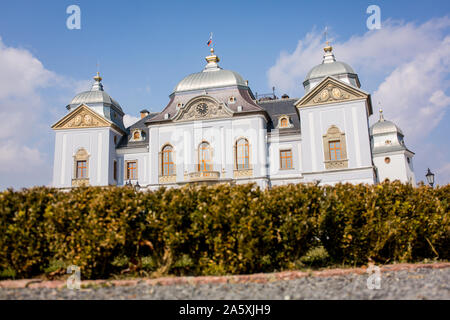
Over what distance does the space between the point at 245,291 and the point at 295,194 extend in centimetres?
293

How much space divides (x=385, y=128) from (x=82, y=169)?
2959cm

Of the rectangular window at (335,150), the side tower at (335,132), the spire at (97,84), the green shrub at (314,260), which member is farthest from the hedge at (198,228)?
the spire at (97,84)

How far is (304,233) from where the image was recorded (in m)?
8.38

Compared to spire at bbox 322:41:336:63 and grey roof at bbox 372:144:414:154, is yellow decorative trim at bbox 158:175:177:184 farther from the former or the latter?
grey roof at bbox 372:144:414:154

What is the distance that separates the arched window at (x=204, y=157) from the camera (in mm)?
28359

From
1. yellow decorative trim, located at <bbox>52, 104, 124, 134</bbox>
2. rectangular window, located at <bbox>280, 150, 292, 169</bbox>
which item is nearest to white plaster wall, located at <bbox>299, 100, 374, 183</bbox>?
rectangular window, located at <bbox>280, 150, 292, 169</bbox>

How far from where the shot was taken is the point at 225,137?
28531mm

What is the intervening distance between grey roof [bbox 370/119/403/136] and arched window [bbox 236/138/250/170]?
681 inches

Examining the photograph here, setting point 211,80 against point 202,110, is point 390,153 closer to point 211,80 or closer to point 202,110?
point 211,80

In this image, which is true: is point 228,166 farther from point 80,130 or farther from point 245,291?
point 245,291

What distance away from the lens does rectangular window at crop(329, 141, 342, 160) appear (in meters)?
26.5

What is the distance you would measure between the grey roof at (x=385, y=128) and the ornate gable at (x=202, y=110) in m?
18.3

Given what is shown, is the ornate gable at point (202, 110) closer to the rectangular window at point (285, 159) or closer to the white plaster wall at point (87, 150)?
the rectangular window at point (285, 159)

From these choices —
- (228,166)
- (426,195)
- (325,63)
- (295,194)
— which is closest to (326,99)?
(325,63)
